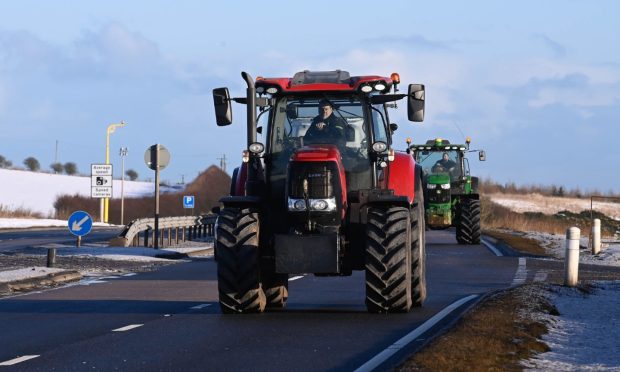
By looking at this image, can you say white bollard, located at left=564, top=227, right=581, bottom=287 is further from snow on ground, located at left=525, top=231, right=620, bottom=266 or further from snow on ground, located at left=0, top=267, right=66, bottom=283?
snow on ground, located at left=525, top=231, right=620, bottom=266

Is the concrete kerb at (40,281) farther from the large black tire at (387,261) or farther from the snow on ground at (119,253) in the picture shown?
the snow on ground at (119,253)

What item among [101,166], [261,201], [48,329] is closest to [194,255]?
[101,166]

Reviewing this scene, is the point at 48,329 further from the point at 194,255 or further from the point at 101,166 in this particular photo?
the point at 101,166

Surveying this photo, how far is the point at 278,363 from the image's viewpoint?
1057 cm

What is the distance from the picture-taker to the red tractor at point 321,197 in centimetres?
1508

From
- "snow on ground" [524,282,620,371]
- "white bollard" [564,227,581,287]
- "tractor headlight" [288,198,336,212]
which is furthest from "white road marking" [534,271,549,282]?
"tractor headlight" [288,198,336,212]

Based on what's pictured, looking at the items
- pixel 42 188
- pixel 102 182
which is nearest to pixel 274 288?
pixel 102 182

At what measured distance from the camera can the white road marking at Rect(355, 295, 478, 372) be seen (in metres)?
10.3

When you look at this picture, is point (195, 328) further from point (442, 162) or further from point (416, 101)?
point (442, 162)

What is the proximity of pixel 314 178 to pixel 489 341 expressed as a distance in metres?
4.17

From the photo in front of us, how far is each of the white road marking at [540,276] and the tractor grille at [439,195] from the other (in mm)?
15310

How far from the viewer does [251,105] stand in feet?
53.1

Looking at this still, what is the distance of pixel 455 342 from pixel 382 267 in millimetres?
3617

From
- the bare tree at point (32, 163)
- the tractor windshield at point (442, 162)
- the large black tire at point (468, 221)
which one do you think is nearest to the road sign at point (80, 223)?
the large black tire at point (468, 221)
